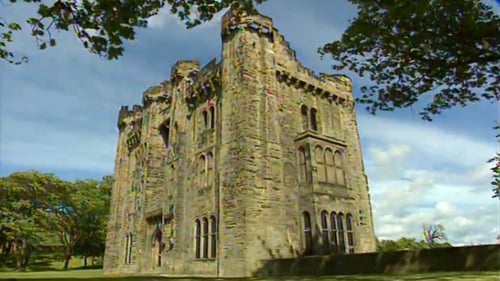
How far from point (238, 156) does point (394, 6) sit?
12.5 m

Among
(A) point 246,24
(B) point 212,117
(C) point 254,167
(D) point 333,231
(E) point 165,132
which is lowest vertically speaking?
(D) point 333,231

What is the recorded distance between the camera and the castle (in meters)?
18.6

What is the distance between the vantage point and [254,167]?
1892 centimetres

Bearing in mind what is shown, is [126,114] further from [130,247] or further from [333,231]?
[333,231]

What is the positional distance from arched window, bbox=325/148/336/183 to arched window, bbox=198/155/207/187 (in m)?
7.10

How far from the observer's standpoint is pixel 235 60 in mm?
21656

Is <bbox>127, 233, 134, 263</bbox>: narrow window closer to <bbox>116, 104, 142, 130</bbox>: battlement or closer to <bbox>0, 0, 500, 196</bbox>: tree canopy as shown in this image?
<bbox>116, 104, 142, 130</bbox>: battlement

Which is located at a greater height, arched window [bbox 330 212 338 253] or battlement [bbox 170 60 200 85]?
battlement [bbox 170 60 200 85]

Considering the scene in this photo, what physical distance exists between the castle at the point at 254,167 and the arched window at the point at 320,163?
0.06 m

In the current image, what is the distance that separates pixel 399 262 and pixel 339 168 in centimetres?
962

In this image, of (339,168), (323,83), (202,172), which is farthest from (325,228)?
(323,83)

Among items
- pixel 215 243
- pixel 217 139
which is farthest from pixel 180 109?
pixel 215 243

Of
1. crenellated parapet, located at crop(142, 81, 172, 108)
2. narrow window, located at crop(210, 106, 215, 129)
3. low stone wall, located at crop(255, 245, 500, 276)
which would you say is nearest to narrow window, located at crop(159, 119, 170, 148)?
crenellated parapet, located at crop(142, 81, 172, 108)

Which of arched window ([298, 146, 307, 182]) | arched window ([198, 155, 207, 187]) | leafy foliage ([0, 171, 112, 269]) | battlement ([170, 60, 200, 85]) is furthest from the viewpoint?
leafy foliage ([0, 171, 112, 269])
